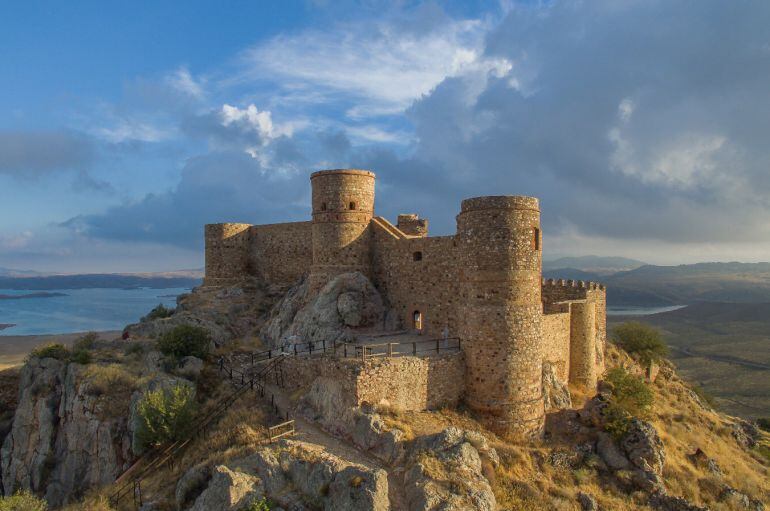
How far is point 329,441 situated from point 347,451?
37.1 inches

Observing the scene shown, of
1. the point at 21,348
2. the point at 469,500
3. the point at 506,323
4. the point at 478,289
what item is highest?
the point at 478,289

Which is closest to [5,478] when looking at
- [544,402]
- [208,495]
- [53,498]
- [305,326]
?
[53,498]

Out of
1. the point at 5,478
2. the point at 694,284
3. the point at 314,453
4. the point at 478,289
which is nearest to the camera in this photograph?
the point at 314,453

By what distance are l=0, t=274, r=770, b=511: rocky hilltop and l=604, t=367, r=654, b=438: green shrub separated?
0.09 meters

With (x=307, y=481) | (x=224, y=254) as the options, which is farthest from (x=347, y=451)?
(x=224, y=254)

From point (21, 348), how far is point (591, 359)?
75662 millimetres

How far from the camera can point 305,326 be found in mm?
25547

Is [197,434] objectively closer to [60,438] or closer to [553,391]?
[60,438]

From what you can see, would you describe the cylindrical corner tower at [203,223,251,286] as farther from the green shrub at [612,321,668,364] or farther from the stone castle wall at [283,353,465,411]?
the green shrub at [612,321,668,364]

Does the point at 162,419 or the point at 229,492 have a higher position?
the point at 162,419

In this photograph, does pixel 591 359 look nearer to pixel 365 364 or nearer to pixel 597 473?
pixel 597 473

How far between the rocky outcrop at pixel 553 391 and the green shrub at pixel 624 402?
5.09ft

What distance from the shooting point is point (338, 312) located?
25.0 meters

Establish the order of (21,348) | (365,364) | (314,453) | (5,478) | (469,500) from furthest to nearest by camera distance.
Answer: (21,348), (5,478), (365,364), (314,453), (469,500)
